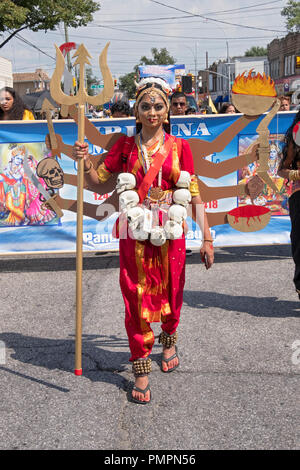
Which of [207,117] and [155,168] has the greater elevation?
[207,117]

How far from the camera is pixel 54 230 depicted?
23.2 feet

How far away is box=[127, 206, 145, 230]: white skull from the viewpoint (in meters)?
3.49

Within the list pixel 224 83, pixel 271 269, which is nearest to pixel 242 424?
pixel 271 269

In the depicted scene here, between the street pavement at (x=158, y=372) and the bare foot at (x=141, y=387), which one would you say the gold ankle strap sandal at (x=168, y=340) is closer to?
the street pavement at (x=158, y=372)

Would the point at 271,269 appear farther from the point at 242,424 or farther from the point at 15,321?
the point at 242,424

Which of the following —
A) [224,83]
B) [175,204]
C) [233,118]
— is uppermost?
[224,83]

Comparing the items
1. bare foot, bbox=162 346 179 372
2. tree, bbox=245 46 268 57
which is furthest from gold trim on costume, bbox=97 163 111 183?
tree, bbox=245 46 268 57

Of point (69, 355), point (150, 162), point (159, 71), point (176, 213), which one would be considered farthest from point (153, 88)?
point (159, 71)

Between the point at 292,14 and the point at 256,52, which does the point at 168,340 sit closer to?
the point at 292,14

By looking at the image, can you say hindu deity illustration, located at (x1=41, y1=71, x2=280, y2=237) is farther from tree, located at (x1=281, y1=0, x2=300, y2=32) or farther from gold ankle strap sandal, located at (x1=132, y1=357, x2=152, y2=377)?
tree, located at (x1=281, y1=0, x2=300, y2=32)

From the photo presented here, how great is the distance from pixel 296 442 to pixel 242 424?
13.0 inches

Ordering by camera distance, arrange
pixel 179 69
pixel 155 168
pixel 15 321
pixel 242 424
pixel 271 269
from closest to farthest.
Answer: pixel 242 424
pixel 155 168
pixel 15 321
pixel 271 269
pixel 179 69

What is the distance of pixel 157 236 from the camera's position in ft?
11.5

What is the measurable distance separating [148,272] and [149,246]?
175mm
